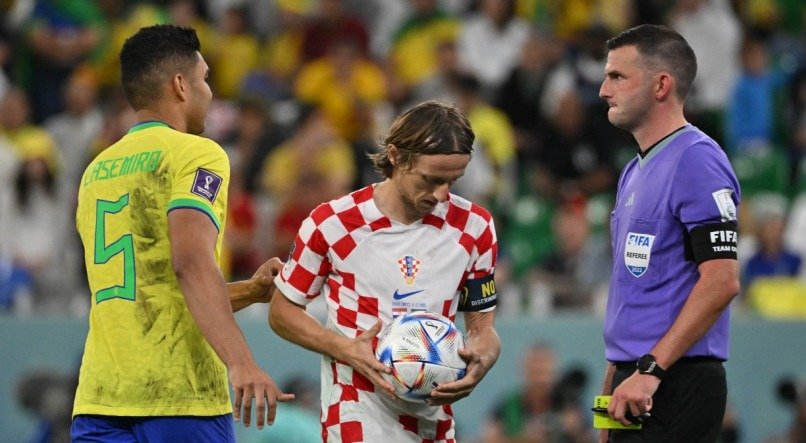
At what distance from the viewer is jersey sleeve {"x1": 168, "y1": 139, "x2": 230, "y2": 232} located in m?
5.39

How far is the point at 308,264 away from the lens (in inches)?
236

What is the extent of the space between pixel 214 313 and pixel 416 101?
9027 millimetres

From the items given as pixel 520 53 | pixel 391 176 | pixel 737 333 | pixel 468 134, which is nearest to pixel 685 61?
pixel 468 134

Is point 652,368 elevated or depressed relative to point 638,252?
depressed

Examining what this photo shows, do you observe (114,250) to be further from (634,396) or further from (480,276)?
(634,396)

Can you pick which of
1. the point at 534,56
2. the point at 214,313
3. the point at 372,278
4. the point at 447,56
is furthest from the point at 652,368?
the point at 534,56

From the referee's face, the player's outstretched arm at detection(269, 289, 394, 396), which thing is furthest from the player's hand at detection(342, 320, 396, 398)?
the referee's face

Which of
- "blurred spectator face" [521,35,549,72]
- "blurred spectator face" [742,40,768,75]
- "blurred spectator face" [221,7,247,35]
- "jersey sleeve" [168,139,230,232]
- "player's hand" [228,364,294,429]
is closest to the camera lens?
"player's hand" [228,364,294,429]

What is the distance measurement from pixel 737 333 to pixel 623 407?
6.39 metres

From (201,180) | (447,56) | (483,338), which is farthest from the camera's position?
(447,56)

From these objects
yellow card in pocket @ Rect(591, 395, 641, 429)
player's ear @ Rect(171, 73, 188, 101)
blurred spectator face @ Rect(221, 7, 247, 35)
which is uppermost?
blurred spectator face @ Rect(221, 7, 247, 35)

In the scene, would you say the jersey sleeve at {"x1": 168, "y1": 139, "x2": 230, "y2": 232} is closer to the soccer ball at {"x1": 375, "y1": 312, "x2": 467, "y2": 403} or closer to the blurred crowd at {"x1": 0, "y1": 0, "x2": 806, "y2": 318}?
the soccer ball at {"x1": 375, "y1": 312, "x2": 467, "y2": 403}

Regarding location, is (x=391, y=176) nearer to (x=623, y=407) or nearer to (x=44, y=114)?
(x=623, y=407)

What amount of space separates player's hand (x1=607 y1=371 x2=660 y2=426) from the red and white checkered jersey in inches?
31.2
